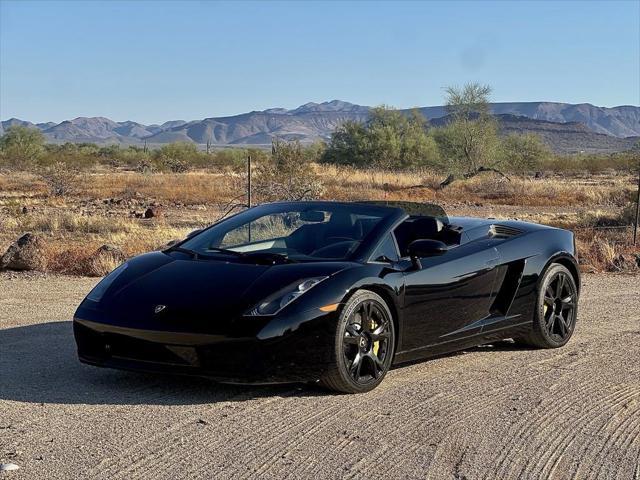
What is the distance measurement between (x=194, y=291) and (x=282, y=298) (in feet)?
2.00

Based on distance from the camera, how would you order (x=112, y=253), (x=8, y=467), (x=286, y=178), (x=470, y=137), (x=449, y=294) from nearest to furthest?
(x=8, y=467) < (x=449, y=294) < (x=112, y=253) < (x=286, y=178) < (x=470, y=137)

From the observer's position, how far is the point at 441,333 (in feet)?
23.0

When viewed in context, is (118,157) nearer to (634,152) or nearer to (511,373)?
(634,152)

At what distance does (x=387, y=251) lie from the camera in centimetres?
681

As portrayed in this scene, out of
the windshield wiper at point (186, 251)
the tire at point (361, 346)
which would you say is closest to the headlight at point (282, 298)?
the tire at point (361, 346)

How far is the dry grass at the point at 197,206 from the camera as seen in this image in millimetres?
16000

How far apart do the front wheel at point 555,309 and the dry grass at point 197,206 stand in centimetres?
693

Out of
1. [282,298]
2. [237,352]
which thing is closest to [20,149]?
[282,298]

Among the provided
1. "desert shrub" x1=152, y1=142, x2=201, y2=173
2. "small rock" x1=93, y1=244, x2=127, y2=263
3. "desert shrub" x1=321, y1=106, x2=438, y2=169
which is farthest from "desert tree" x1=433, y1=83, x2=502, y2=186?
"small rock" x1=93, y1=244, x2=127, y2=263

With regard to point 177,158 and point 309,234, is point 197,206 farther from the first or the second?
point 177,158

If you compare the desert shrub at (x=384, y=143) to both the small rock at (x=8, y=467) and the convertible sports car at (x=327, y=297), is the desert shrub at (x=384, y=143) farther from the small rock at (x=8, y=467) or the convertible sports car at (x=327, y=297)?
the small rock at (x=8, y=467)

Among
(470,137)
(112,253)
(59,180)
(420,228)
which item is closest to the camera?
(420,228)

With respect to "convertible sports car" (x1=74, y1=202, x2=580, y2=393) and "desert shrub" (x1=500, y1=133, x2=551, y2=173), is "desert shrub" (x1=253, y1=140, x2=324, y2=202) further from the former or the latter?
"desert shrub" (x1=500, y1=133, x2=551, y2=173)

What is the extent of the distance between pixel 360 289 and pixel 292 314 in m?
0.61
